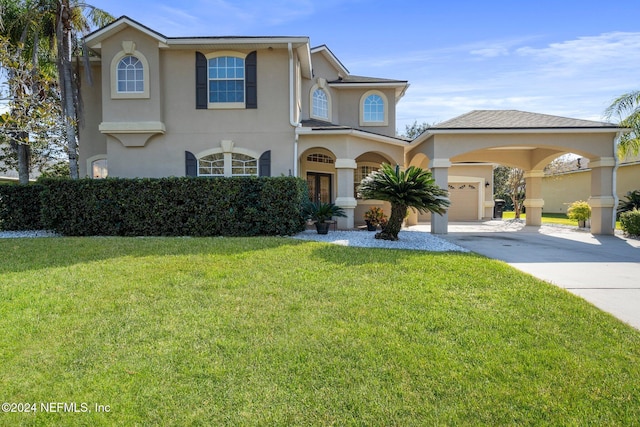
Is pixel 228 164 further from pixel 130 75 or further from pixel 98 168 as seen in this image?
pixel 98 168

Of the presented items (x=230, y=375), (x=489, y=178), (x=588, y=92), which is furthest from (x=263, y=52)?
(x=489, y=178)

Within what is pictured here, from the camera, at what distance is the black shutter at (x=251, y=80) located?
13086 millimetres

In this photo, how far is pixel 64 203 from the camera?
36.5ft

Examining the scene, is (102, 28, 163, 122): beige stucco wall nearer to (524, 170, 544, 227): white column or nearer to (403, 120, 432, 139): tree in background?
(524, 170, 544, 227): white column

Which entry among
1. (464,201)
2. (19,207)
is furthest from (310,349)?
(464,201)

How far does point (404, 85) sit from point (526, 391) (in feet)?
51.7

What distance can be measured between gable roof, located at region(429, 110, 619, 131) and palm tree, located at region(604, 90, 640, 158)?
1280mm

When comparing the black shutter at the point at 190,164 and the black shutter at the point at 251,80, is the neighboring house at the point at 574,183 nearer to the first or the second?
the black shutter at the point at 251,80

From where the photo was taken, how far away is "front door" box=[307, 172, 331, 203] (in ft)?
55.0

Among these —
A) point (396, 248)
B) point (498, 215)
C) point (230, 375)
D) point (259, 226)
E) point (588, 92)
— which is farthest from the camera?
point (498, 215)

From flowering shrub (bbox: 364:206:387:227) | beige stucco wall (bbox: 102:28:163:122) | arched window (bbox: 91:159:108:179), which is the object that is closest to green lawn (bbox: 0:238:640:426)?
flowering shrub (bbox: 364:206:387:227)

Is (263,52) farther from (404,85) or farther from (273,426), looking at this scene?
(273,426)

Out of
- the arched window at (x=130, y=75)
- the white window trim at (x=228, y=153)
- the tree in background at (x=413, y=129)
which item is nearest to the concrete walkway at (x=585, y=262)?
the white window trim at (x=228, y=153)

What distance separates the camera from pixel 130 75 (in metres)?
13.0
